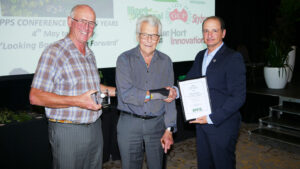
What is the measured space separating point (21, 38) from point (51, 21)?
0.41m

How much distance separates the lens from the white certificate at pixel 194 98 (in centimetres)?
189

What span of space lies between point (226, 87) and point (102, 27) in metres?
2.10

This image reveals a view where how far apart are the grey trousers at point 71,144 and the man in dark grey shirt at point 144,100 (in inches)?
10.2

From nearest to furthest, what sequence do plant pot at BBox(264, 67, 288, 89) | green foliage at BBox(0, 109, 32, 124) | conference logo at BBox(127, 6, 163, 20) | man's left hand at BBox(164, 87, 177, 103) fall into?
1. man's left hand at BBox(164, 87, 177, 103)
2. green foliage at BBox(0, 109, 32, 124)
3. conference logo at BBox(127, 6, 163, 20)
4. plant pot at BBox(264, 67, 288, 89)

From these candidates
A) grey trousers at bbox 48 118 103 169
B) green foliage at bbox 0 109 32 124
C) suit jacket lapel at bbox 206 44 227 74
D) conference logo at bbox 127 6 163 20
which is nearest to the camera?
grey trousers at bbox 48 118 103 169

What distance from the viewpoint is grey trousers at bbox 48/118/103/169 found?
1.62 meters

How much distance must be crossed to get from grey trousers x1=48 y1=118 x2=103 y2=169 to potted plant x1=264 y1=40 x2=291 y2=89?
14.5 feet

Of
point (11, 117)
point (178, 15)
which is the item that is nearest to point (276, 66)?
point (178, 15)

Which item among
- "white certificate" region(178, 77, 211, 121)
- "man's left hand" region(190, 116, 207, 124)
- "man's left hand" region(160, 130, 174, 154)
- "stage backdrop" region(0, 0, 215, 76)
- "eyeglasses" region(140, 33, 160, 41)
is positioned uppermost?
"stage backdrop" region(0, 0, 215, 76)

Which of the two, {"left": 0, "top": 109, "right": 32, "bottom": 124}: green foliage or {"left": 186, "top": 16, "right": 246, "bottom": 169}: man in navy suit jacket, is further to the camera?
{"left": 0, "top": 109, "right": 32, "bottom": 124}: green foliage

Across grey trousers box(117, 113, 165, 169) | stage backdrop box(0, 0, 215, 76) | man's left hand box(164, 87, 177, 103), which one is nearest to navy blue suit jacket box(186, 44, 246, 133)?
man's left hand box(164, 87, 177, 103)

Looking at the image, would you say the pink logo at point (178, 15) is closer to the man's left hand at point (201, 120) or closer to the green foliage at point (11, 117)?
the man's left hand at point (201, 120)

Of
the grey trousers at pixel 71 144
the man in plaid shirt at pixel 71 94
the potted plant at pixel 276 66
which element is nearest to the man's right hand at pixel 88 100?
the man in plaid shirt at pixel 71 94

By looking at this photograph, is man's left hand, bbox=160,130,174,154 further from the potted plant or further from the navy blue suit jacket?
the potted plant
